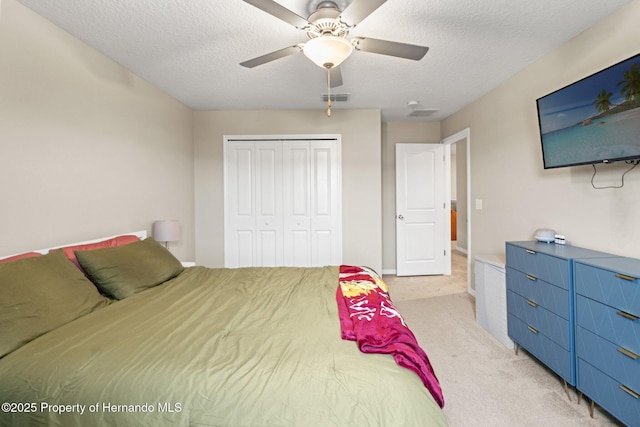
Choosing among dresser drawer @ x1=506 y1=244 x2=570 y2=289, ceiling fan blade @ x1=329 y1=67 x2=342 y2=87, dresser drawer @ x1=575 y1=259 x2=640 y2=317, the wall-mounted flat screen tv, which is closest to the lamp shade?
ceiling fan blade @ x1=329 y1=67 x2=342 y2=87

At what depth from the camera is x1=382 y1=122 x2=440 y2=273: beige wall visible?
182 inches

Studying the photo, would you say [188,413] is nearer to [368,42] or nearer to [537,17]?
[368,42]

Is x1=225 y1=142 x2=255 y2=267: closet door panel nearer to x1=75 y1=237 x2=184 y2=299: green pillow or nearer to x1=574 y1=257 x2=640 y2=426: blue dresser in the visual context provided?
x1=75 y1=237 x2=184 y2=299: green pillow

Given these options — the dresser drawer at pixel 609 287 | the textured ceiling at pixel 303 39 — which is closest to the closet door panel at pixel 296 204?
the textured ceiling at pixel 303 39

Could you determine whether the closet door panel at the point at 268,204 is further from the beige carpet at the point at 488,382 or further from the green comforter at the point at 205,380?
the green comforter at the point at 205,380

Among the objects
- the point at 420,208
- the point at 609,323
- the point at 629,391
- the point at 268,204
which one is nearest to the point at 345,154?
the point at 268,204

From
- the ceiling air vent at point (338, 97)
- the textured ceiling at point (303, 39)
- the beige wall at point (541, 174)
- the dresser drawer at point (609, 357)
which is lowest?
the dresser drawer at point (609, 357)

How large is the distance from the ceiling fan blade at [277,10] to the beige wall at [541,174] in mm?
2133

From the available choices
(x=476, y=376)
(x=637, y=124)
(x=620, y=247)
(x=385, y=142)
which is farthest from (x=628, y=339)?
(x=385, y=142)

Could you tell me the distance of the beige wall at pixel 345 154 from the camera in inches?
154

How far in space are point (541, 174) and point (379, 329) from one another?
230cm

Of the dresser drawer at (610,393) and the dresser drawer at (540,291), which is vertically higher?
the dresser drawer at (540,291)

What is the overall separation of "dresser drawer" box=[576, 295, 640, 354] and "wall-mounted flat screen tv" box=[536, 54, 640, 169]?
0.89 metres

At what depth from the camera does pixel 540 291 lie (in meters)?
2.02
